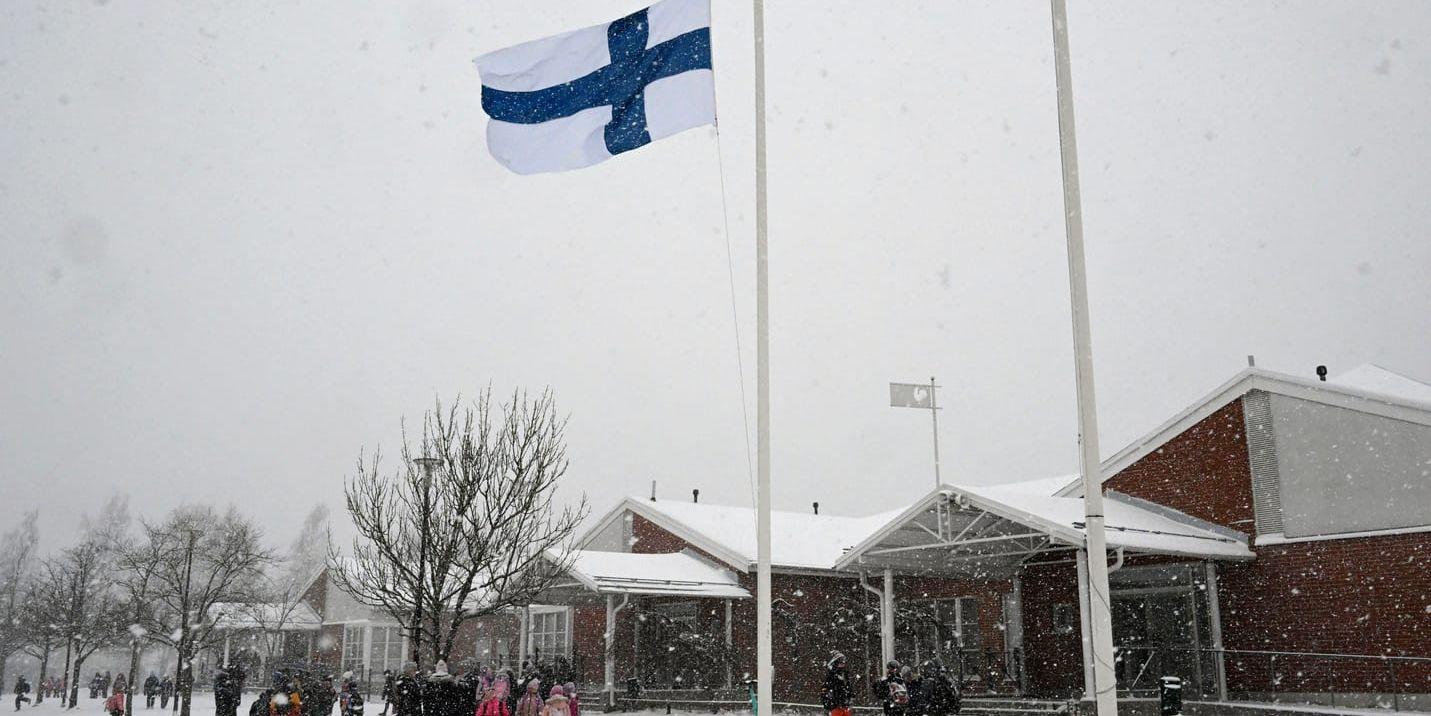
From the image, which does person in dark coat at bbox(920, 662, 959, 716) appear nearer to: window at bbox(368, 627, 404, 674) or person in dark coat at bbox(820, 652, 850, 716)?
person in dark coat at bbox(820, 652, 850, 716)

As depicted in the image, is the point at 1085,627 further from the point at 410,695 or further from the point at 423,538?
the point at 423,538

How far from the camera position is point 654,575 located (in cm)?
2620

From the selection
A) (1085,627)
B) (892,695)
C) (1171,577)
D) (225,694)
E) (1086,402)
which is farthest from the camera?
(1171,577)

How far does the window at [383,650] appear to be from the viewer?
136 ft

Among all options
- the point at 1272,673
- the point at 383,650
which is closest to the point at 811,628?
the point at 1272,673

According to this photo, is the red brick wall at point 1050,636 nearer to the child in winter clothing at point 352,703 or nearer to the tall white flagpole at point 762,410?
the child in winter clothing at point 352,703

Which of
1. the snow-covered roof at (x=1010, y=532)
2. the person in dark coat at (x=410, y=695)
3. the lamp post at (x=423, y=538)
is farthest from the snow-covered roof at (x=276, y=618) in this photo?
the person in dark coat at (x=410, y=695)

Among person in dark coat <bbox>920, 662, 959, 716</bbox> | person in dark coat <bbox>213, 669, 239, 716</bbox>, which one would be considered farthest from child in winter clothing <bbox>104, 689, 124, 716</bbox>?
person in dark coat <bbox>920, 662, 959, 716</bbox>

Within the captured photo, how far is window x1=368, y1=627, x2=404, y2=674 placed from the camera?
4144cm

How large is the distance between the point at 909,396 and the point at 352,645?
25.7 m

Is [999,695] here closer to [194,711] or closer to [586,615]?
Answer: [586,615]

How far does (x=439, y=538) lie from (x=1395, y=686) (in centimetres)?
1595

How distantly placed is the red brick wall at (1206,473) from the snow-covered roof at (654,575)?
10132 mm

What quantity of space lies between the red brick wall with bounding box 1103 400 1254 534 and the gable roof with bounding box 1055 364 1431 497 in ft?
0.57
